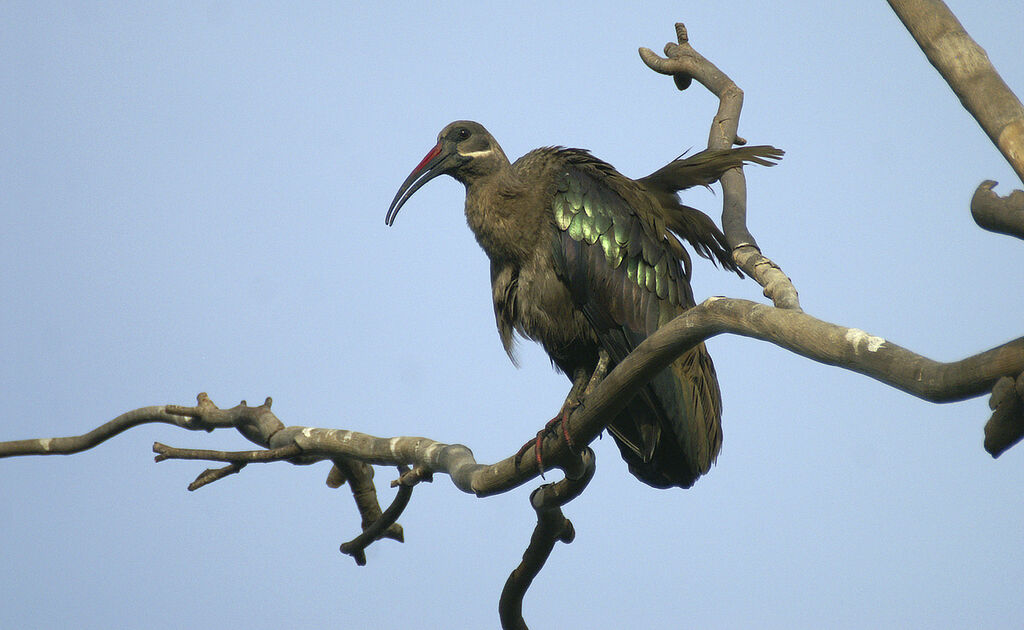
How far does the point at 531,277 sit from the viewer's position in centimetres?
511

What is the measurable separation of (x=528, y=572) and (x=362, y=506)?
54.5 inches

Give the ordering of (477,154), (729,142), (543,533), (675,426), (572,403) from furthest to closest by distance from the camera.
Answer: (729,142) < (477,154) < (675,426) < (543,533) < (572,403)

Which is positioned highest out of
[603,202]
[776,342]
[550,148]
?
[550,148]

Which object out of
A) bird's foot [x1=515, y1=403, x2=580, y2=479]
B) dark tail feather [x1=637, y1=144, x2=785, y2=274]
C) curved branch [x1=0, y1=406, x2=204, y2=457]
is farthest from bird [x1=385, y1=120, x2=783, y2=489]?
curved branch [x1=0, y1=406, x2=204, y2=457]

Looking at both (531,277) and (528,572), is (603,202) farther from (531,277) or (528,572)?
(528,572)

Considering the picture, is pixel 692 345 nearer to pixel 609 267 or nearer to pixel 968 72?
pixel 968 72

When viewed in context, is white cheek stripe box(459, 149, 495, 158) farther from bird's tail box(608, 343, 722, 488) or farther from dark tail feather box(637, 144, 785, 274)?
bird's tail box(608, 343, 722, 488)

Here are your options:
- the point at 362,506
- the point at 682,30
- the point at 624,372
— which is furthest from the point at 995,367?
the point at 682,30

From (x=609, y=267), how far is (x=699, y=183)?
0.78 meters

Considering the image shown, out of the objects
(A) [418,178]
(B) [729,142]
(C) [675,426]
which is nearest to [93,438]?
(A) [418,178]

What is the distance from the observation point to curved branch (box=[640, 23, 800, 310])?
4215 mm

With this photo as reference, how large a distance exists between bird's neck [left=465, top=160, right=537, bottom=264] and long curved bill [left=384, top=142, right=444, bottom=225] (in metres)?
0.36

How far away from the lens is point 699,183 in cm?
544

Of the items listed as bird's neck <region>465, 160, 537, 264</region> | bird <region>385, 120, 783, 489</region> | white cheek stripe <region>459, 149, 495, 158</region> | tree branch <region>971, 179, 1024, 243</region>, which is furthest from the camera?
white cheek stripe <region>459, 149, 495, 158</region>
